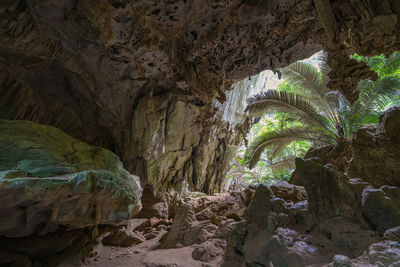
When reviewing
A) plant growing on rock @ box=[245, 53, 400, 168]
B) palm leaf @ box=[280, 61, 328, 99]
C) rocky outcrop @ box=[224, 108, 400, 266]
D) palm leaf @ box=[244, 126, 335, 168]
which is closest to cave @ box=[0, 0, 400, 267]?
rocky outcrop @ box=[224, 108, 400, 266]

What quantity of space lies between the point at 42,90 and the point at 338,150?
811cm

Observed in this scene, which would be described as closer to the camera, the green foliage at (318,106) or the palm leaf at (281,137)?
the green foliage at (318,106)

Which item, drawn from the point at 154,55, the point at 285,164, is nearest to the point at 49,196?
the point at 154,55

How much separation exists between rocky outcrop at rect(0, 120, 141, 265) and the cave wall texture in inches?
79.3

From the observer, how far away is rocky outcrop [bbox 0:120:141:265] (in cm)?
285

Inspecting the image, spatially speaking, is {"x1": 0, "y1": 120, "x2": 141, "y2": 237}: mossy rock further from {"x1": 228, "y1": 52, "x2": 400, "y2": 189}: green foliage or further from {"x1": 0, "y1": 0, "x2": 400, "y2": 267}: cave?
{"x1": 228, "y1": 52, "x2": 400, "y2": 189}: green foliage

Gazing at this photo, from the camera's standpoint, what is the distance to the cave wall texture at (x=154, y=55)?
4.12 m

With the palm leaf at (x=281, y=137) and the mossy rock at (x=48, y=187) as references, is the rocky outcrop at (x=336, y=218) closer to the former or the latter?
the mossy rock at (x=48, y=187)

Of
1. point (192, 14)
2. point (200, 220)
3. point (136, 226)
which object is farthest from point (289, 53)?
point (136, 226)

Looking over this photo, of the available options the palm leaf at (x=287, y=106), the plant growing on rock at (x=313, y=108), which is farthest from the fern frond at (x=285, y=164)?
the palm leaf at (x=287, y=106)

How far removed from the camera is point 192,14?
457 cm

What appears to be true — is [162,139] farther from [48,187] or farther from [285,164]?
[285,164]

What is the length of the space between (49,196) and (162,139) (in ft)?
13.3

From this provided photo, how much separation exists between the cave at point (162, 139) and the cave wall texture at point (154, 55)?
0.03 m
